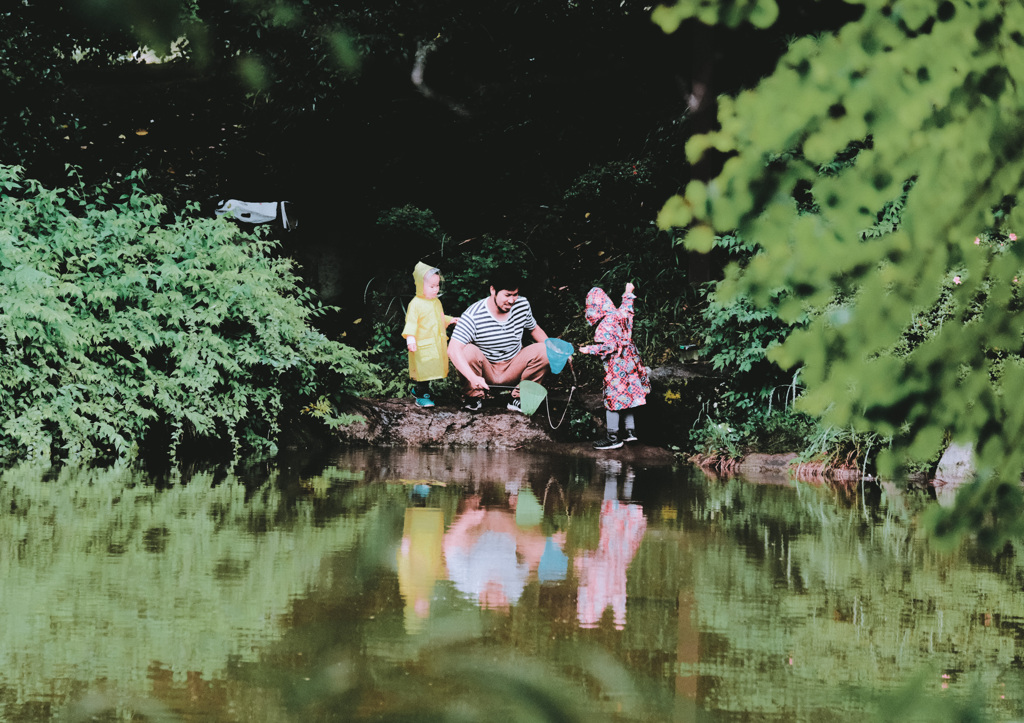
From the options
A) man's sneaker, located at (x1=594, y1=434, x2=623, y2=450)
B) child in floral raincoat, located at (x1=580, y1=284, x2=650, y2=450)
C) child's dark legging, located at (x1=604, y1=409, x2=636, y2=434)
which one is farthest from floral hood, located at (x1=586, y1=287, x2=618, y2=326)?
man's sneaker, located at (x1=594, y1=434, x2=623, y2=450)

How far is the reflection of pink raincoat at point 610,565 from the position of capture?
4594mm

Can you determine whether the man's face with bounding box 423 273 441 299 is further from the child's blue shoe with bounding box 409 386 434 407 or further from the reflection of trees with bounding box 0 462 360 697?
the reflection of trees with bounding box 0 462 360 697

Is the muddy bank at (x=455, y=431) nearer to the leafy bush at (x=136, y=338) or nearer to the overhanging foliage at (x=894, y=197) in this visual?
the leafy bush at (x=136, y=338)

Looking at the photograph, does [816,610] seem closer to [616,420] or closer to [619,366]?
[619,366]

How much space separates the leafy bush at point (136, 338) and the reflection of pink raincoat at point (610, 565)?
410 centimetres

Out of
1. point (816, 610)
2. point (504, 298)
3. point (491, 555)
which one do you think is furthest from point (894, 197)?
point (504, 298)

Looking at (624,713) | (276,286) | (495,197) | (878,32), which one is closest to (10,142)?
(276,286)

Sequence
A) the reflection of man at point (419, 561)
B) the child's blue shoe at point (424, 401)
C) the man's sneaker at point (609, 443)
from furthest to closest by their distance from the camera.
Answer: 1. the child's blue shoe at point (424, 401)
2. the man's sneaker at point (609, 443)
3. the reflection of man at point (419, 561)

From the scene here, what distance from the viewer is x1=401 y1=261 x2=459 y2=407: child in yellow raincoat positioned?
1220 centimetres

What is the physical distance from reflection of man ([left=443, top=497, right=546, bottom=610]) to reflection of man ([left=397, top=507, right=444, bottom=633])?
0.08m

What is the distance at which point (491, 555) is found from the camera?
18.7 ft

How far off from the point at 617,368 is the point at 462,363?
1853mm

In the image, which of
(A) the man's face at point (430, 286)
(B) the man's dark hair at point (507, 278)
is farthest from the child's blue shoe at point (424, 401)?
(B) the man's dark hair at point (507, 278)

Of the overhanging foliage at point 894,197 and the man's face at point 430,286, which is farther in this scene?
the man's face at point 430,286
